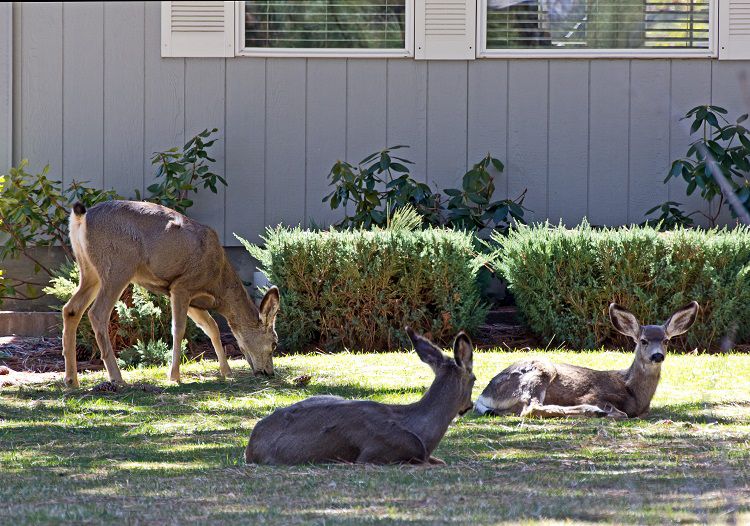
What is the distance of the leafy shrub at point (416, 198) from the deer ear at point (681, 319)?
16.6 ft

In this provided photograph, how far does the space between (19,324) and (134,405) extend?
4.92 metres

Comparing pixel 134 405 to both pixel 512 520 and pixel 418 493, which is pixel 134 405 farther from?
pixel 512 520

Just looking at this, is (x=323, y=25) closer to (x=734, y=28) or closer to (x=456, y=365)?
(x=734, y=28)

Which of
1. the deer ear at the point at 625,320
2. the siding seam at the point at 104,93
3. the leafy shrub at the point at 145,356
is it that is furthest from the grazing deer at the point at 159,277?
the siding seam at the point at 104,93

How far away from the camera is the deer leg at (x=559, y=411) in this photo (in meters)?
8.61

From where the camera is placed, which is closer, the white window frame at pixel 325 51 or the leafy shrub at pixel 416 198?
the leafy shrub at pixel 416 198

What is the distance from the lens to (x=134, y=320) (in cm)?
1257

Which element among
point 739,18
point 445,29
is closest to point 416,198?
point 445,29

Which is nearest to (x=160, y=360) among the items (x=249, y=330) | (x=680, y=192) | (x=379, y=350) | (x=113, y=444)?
(x=249, y=330)

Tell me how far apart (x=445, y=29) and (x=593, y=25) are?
6.22 feet

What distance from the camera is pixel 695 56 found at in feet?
48.6

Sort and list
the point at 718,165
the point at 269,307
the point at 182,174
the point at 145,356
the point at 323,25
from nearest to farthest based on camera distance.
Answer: the point at 269,307 < the point at 145,356 < the point at 718,165 < the point at 182,174 < the point at 323,25

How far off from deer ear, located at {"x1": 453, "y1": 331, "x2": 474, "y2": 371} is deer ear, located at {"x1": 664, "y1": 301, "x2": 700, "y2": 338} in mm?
2651

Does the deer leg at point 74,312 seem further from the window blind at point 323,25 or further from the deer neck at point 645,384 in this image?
the window blind at point 323,25
